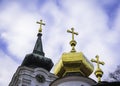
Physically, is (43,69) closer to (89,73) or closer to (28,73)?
(28,73)

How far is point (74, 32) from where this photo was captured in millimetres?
23969

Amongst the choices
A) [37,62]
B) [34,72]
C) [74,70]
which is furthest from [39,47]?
[74,70]

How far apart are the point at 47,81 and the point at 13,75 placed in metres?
3.87

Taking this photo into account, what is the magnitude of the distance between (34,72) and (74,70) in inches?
565

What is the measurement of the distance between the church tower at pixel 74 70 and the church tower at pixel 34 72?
510 inches

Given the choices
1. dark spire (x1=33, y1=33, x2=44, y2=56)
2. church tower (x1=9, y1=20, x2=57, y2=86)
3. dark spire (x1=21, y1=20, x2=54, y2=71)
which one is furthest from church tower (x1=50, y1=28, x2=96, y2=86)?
dark spire (x1=33, y1=33, x2=44, y2=56)

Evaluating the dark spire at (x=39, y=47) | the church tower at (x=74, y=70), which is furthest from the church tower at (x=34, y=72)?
the church tower at (x=74, y=70)

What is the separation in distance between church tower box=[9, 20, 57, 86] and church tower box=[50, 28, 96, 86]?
1296 centimetres

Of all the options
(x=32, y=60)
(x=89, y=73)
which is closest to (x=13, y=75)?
(x=32, y=60)

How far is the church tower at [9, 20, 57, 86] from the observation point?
112 feet

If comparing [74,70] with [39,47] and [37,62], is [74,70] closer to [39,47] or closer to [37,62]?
[37,62]

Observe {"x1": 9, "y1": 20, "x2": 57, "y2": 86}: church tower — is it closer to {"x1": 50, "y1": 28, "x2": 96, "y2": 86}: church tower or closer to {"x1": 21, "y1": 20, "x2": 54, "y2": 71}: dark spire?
{"x1": 21, "y1": 20, "x2": 54, "y2": 71}: dark spire

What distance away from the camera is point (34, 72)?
113 feet

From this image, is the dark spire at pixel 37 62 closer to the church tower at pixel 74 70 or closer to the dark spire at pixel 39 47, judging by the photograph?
the dark spire at pixel 39 47
